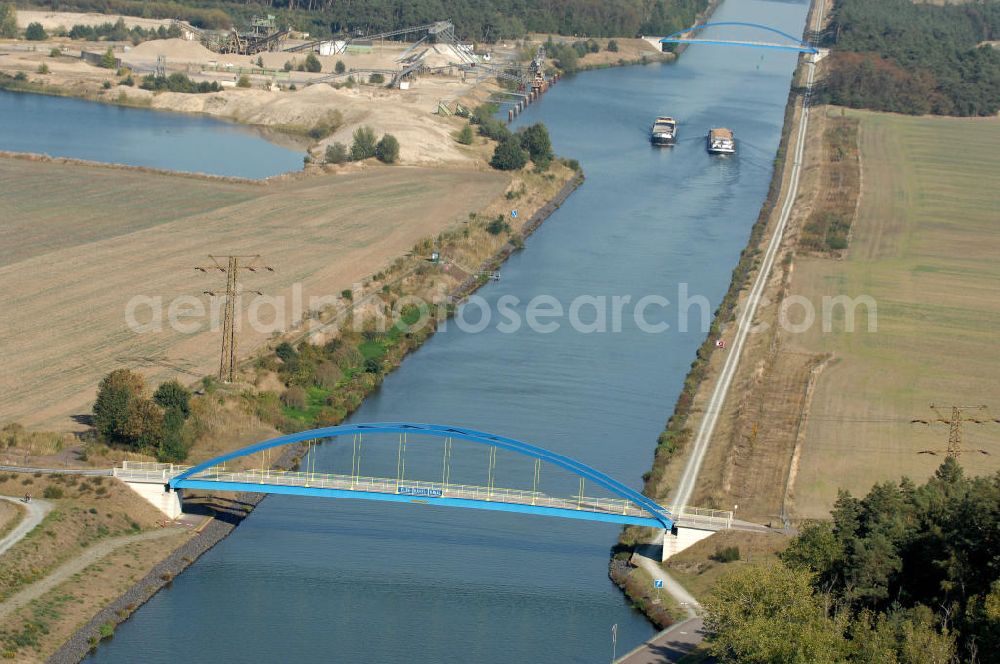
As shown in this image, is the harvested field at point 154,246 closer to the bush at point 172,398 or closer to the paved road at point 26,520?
the bush at point 172,398

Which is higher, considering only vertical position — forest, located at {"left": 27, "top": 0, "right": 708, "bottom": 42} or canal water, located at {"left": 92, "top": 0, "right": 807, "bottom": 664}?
forest, located at {"left": 27, "top": 0, "right": 708, "bottom": 42}

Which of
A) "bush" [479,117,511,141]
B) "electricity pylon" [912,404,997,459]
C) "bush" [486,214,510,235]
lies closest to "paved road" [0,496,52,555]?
Result: "electricity pylon" [912,404,997,459]

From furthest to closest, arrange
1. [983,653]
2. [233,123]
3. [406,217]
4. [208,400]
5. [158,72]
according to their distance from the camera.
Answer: [158,72] < [233,123] < [406,217] < [208,400] < [983,653]

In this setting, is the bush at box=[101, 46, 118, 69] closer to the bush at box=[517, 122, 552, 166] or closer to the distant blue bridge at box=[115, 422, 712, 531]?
the bush at box=[517, 122, 552, 166]

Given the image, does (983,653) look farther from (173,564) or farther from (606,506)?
(173,564)

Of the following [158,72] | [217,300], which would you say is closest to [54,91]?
[158,72]
